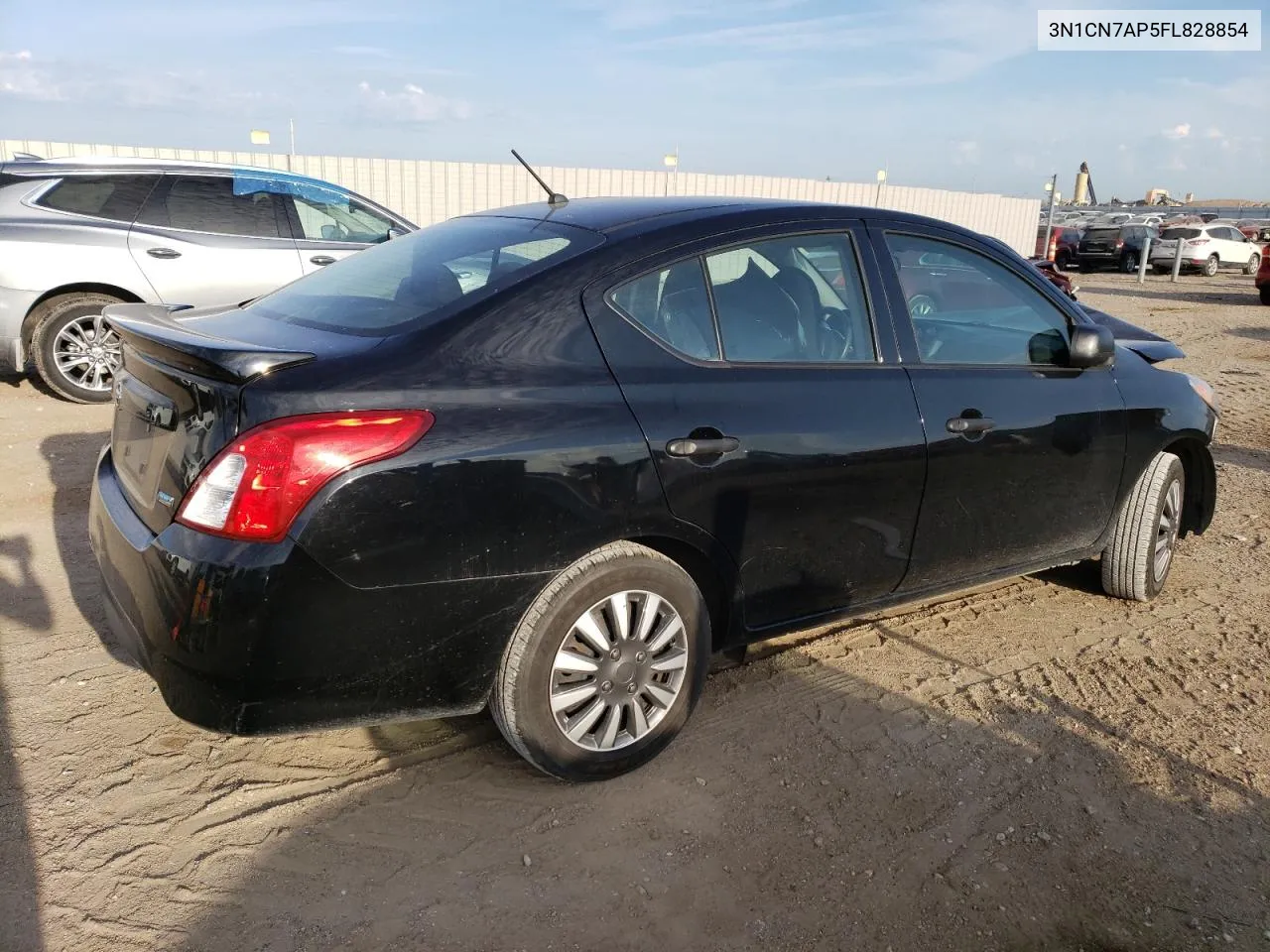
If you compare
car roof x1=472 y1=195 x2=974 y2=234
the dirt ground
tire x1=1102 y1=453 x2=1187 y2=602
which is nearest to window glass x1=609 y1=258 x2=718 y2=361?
car roof x1=472 y1=195 x2=974 y2=234

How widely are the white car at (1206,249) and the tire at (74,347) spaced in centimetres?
2709

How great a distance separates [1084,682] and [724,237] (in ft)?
7.09

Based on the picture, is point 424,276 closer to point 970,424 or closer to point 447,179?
point 970,424

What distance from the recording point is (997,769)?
321cm

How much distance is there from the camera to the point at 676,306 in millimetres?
3078

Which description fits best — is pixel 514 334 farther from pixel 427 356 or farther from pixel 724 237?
pixel 724 237

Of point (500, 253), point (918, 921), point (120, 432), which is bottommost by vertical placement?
point (918, 921)

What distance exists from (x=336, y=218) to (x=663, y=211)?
5866mm

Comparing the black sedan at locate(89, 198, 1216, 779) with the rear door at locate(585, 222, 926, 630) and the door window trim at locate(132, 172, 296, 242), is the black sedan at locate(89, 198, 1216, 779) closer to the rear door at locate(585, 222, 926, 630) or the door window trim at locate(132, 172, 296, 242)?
the rear door at locate(585, 222, 926, 630)

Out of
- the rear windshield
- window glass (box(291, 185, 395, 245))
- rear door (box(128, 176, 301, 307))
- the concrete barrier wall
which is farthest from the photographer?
the concrete barrier wall

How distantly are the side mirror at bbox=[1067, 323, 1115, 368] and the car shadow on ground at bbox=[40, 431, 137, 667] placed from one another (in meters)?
3.49

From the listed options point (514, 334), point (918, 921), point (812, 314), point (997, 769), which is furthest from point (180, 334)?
point (997, 769)

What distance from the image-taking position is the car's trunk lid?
2.49 m

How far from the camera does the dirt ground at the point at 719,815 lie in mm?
2492
